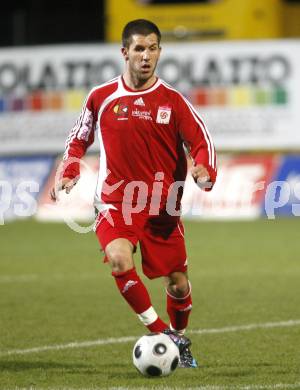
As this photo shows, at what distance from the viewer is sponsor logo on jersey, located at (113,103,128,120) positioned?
7352mm

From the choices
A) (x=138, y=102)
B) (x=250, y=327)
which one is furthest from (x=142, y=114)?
(x=250, y=327)

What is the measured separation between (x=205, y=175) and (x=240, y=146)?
41.0ft

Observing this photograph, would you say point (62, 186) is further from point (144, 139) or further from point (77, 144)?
point (144, 139)

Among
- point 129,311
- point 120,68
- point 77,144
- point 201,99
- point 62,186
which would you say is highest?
point 77,144

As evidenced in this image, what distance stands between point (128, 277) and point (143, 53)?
4.63 ft

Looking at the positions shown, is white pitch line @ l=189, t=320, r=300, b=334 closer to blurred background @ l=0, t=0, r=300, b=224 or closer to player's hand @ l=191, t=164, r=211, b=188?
player's hand @ l=191, t=164, r=211, b=188

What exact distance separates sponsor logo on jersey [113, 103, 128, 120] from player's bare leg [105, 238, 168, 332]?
31.9 inches

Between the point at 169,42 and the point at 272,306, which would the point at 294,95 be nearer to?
the point at 169,42

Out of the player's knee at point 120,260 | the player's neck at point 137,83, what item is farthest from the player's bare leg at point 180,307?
the player's neck at point 137,83

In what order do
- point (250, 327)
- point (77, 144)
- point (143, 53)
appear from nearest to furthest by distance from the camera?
point (143, 53)
point (77, 144)
point (250, 327)

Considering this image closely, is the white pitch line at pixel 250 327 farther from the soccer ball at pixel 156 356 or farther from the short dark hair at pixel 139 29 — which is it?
the short dark hair at pixel 139 29

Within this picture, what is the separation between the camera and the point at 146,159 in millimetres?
7355

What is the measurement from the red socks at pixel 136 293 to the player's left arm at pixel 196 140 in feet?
2.37

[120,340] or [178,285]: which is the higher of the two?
[178,285]
